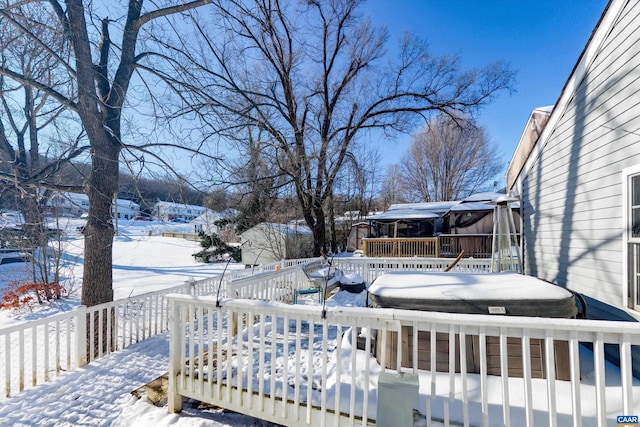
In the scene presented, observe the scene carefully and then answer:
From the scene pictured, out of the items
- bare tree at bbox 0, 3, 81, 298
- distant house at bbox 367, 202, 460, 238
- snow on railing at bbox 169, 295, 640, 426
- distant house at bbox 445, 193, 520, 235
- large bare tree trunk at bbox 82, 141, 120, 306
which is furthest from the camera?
distant house at bbox 367, 202, 460, 238

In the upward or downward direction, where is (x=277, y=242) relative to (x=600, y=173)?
downward

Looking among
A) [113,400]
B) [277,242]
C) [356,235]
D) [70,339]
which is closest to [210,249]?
[277,242]

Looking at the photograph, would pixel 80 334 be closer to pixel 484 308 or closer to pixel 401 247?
pixel 484 308

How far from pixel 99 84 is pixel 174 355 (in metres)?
5.24

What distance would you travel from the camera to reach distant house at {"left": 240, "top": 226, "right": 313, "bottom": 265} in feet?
49.3

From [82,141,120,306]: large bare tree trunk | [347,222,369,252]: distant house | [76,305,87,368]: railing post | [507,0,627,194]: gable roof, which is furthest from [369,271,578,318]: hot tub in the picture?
[347,222,369,252]: distant house

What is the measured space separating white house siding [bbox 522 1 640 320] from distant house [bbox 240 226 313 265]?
1211 centimetres

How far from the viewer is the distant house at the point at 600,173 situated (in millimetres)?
2699

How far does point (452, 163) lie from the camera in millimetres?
24562

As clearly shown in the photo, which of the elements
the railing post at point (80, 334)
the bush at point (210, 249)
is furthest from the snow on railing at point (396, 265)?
the bush at point (210, 249)

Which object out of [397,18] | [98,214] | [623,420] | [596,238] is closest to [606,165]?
[596,238]

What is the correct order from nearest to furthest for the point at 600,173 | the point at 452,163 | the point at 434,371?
the point at 434,371 < the point at 600,173 < the point at 452,163

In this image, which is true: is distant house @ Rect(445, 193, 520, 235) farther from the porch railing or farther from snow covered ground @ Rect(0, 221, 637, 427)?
snow covered ground @ Rect(0, 221, 637, 427)

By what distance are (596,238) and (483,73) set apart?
1234 centimetres
